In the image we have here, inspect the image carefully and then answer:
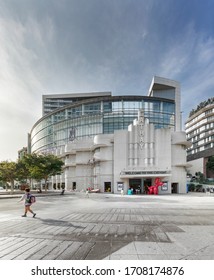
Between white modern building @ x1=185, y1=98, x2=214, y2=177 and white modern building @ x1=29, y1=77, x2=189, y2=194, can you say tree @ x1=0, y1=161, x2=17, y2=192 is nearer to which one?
white modern building @ x1=29, y1=77, x2=189, y2=194

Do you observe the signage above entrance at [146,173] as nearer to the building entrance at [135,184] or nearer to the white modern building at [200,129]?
the building entrance at [135,184]

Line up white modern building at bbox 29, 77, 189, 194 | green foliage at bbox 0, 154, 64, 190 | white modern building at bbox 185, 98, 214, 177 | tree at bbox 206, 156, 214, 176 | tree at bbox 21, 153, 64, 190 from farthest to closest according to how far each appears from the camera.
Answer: white modern building at bbox 185, 98, 214, 177 < tree at bbox 206, 156, 214, 176 < white modern building at bbox 29, 77, 189, 194 < green foliage at bbox 0, 154, 64, 190 < tree at bbox 21, 153, 64, 190

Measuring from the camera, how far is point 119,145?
43219mm

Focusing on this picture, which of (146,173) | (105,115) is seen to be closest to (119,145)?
(146,173)

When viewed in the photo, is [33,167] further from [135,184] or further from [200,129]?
[200,129]

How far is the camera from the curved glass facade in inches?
2366

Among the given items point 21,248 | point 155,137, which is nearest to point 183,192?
point 155,137

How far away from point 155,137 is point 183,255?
125 feet

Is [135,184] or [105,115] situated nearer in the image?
[135,184]

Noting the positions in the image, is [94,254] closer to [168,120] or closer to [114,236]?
[114,236]

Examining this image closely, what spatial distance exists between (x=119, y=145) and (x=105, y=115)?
1995 centimetres

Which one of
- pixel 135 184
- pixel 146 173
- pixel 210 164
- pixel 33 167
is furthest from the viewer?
pixel 210 164

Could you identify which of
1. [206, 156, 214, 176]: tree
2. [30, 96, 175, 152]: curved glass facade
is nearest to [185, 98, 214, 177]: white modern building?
[206, 156, 214, 176]: tree

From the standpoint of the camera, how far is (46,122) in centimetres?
7638
